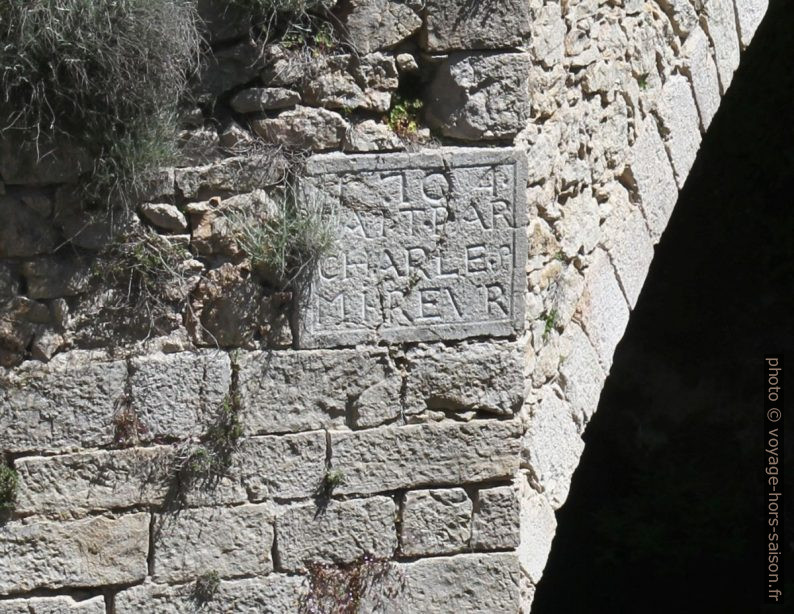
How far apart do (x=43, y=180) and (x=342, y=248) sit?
818 mm

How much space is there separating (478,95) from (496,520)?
50.2 inches

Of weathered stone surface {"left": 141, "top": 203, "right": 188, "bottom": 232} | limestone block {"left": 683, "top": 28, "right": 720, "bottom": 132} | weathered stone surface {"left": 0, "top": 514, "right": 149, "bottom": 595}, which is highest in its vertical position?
limestone block {"left": 683, "top": 28, "right": 720, "bottom": 132}

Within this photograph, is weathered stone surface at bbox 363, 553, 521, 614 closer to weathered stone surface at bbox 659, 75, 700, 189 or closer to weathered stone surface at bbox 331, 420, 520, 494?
weathered stone surface at bbox 331, 420, 520, 494

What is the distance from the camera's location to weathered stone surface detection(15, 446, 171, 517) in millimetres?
3182

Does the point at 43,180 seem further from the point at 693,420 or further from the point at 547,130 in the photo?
the point at 693,420

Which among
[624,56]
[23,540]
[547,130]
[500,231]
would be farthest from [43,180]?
[624,56]

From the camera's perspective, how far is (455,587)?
3547 mm

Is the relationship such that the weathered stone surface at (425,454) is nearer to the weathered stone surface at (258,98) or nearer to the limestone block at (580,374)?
the limestone block at (580,374)

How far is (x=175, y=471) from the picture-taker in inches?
129

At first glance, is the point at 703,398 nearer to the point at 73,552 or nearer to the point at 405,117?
the point at 405,117

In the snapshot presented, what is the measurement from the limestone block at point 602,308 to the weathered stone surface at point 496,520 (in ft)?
2.30

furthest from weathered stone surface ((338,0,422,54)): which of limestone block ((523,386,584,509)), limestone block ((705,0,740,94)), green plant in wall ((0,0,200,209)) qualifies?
limestone block ((705,0,740,94))

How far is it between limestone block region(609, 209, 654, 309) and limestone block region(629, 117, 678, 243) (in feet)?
0.17

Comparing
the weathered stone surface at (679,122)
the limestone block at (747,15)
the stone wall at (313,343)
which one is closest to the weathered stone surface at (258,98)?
the stone wall at (313,343)
